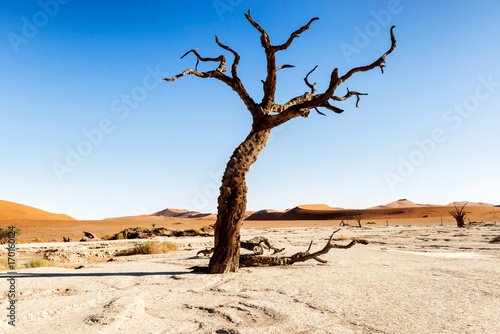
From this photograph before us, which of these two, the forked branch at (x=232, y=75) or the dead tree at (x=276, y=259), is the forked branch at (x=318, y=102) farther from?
the dead tree at (x=276, y=259)

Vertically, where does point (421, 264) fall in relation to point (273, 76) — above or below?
below

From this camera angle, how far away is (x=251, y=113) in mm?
6383

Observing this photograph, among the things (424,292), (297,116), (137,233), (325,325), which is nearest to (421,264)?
(424,292)

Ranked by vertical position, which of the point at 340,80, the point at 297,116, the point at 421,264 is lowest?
the point at 421,264

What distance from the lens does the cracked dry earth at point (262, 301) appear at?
299 centimetres

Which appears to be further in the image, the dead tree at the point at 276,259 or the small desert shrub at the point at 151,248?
the small desert shrub at the point at 151,248

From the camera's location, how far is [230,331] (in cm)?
284

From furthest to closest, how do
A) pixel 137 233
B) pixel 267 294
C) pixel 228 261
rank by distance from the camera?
1. pixel 137 233
2. pixel 228 261
3. pixel 267 294

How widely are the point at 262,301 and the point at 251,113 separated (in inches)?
141

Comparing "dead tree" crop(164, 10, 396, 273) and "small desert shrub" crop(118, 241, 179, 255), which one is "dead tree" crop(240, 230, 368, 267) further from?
"small desert shrub" crop(118, 241, 179, 255)

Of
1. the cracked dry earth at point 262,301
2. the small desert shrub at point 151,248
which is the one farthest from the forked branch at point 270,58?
the small desert shrub at point 151,248

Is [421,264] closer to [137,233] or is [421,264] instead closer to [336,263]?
[336,263]

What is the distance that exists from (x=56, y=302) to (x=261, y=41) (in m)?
4.80

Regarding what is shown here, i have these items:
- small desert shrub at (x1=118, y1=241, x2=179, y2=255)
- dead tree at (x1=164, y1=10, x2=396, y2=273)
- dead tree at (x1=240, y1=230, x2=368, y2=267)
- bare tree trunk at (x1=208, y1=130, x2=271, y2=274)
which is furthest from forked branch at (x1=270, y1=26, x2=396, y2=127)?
small desert shrub at (x1=118, y1=241, x2=179, y2=255)
